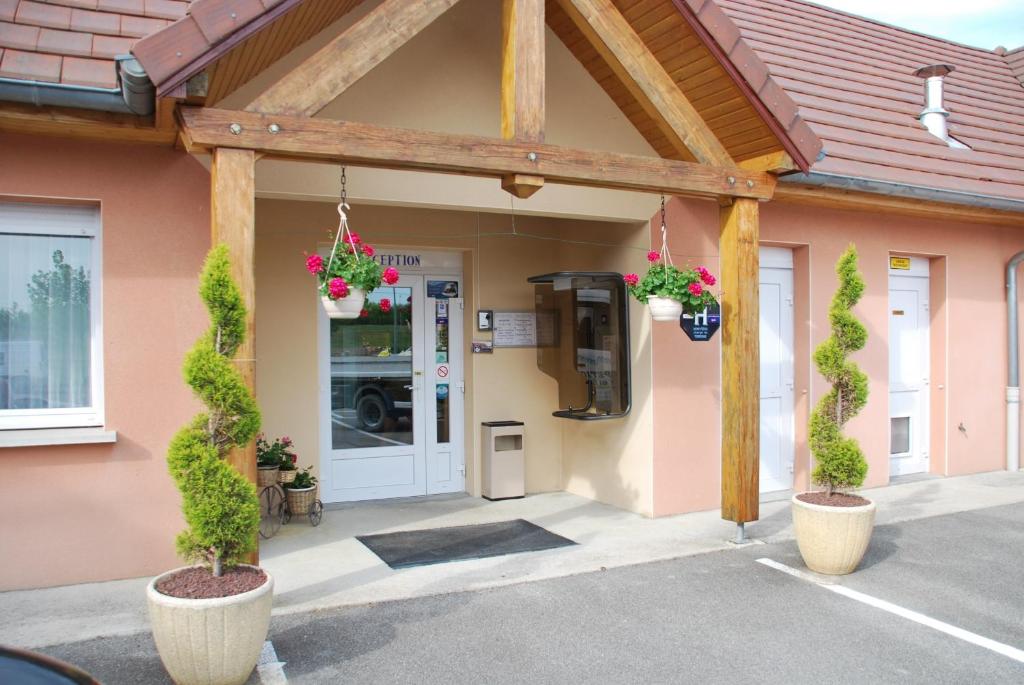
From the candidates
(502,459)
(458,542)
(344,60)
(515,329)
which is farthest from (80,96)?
(502,459)

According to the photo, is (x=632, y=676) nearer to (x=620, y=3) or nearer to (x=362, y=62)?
(x=362, y=62)

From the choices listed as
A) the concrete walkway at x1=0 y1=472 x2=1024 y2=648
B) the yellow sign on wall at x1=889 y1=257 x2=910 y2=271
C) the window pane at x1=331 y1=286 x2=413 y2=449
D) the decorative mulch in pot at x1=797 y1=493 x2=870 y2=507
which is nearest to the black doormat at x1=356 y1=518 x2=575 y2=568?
the concrete walkway at x1=0 y1=472 x2=1024 y2=648

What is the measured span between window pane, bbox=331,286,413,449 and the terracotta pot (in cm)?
106

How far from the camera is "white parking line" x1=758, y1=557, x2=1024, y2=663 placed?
15.9 feet

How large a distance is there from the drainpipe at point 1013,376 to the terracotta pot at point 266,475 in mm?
8470

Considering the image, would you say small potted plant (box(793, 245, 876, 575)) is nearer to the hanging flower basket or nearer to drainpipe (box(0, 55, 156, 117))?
the hanging flower basket

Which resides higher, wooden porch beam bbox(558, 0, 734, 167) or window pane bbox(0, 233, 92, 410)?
wooden porch beam bbox(558, 0, 734, 167)

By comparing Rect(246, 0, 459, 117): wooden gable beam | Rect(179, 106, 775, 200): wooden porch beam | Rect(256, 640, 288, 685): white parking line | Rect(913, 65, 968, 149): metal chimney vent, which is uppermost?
Rect(913, 65, 968, 149): metal chimney vent

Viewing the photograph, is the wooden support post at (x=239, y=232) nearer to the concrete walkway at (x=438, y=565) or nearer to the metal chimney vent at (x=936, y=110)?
the concrete walkway at (x=438, y=565)

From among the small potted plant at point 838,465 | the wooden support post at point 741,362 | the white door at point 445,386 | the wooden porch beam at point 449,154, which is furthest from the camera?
the white door at point 445,386

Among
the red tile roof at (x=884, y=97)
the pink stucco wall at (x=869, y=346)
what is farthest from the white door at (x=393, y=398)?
the red tile roof at (x=884, y=97)

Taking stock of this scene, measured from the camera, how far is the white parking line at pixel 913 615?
4832 mm

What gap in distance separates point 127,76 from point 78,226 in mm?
1743

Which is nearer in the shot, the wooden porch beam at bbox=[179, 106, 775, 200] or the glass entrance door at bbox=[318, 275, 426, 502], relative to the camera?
the wooden porch beam at bbox=[179, 106, 775, 200]
